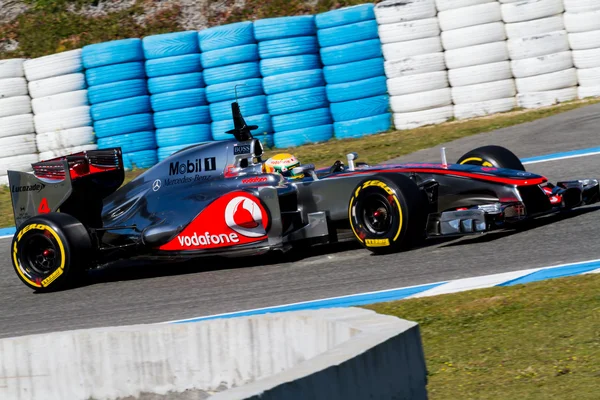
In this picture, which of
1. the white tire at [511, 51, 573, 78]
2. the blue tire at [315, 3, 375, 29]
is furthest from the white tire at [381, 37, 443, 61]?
the white tire at [511, 51, 573, 78]

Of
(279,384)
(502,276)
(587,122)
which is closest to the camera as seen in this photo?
(279,384)

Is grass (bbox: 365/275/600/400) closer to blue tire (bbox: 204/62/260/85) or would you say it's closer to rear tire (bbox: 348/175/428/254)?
rear tire (bbox: 348/175/428/254)

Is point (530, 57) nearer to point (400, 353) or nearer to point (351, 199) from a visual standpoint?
point (351, 199)

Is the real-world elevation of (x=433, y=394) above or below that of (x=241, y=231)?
below

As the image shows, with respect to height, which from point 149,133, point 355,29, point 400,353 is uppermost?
point 355,29

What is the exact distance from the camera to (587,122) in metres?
12.6

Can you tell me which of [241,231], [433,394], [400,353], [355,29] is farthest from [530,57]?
[400,353]

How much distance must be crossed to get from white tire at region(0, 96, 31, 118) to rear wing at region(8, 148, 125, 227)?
5.21 m

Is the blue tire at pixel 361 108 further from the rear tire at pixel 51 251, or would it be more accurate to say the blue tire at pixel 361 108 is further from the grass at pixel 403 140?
the rear tire at pixel 51 251

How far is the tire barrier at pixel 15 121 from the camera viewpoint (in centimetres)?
1436

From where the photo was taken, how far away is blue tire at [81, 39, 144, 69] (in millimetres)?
14289

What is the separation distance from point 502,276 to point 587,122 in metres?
6.55

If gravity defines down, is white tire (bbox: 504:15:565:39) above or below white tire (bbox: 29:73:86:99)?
below

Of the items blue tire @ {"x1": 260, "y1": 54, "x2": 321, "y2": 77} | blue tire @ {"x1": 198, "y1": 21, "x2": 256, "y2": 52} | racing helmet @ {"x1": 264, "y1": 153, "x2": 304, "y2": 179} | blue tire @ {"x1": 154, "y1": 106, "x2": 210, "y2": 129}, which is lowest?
racing helmet @ {"x1": 264, "y1": 153, "x2": 304, "y2": 179}
